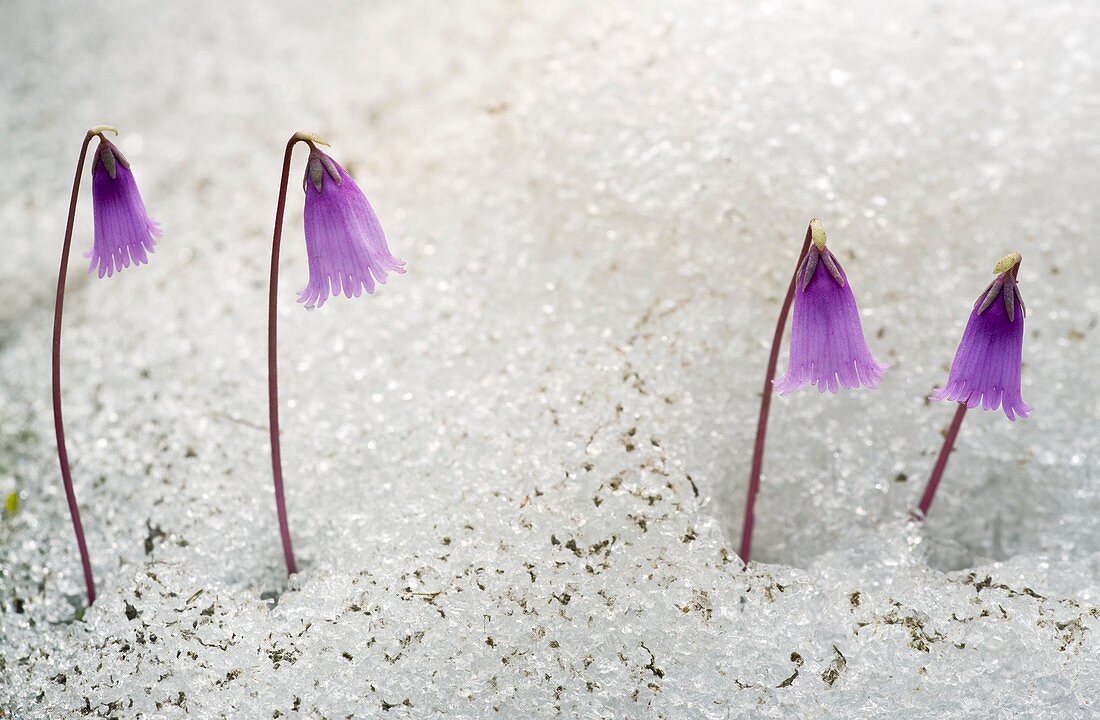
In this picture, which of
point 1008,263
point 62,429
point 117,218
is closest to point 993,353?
point 1008,263

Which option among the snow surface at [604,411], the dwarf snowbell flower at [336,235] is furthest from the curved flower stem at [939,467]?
the dwarf snowbell flower at [336,235]

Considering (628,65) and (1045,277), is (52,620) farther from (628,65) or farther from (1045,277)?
(1045,277)

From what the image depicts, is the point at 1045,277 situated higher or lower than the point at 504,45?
lower

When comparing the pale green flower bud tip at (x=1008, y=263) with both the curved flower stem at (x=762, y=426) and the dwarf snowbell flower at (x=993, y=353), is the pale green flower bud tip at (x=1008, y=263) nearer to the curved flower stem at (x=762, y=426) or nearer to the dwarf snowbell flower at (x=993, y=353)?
the dwarf snowbell flower at (x=993, y=353)

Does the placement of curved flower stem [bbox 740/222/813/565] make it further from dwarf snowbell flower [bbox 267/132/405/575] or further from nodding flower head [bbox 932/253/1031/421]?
dwarf snowbell flower [bbox 267/132/405/575]

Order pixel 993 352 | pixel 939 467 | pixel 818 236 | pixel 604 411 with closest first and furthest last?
1. pixel 818 236
2. pixel 993 352
3. pixel 939 467
4. pixel 604 411

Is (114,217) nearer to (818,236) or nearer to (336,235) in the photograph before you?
(336,235)

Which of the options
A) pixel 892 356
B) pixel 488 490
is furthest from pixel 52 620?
pixel 892 356
